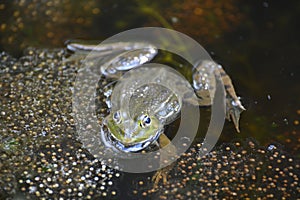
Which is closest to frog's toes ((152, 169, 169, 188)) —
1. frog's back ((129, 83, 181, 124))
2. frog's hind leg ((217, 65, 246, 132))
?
frog's back ((129, 83, 181, 124))

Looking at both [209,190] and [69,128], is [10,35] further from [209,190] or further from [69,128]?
[209,190]

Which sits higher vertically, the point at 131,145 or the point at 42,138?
the point at 42,138

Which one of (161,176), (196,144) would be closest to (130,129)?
(161,176)

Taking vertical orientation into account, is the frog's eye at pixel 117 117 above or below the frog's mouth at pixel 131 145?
above

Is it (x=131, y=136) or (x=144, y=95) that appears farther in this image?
(x=144, y=95)

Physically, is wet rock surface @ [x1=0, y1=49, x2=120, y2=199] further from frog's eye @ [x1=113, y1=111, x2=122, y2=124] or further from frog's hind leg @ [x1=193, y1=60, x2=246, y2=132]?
frog's hind leg @ [x1=193, y1=60, x2=246, y2=132]

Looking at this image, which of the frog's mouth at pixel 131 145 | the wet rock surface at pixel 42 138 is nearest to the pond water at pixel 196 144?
the wet rock surface at pixel 42 138

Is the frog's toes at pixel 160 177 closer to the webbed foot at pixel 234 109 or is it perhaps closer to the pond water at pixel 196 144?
the pond water at pixel 196 144

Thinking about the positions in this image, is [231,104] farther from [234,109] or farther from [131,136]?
[131,136]
